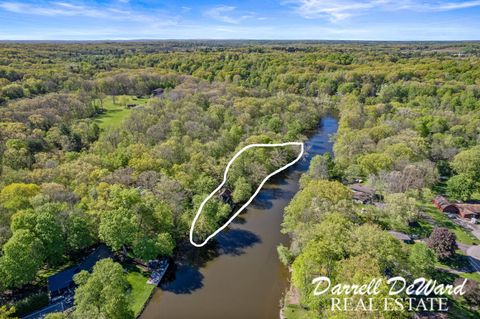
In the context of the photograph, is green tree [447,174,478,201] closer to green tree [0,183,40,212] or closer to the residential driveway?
the residential driveway

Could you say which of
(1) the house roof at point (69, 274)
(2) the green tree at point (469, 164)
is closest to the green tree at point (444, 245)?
(2) the green tree at point (469, 164)

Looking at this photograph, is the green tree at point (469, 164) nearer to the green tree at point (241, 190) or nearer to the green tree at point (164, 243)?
the green tree at point (241, 190)

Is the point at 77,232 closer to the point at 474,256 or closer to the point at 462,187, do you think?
the point at 474,256

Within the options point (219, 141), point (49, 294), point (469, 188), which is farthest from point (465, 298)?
point (219, 141)

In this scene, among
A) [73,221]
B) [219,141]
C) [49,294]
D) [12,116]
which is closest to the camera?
[49,294]

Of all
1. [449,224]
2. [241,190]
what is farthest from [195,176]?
[449,224]

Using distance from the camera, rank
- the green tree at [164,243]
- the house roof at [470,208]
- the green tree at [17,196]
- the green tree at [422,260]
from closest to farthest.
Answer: the green tree at [422,260], the green tree at [164,243], the green tree at [17,196], the house roof at [470,208]

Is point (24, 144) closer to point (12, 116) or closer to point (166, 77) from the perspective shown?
point (12, 116)
